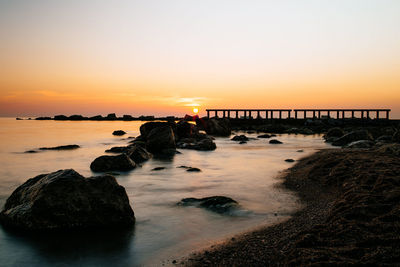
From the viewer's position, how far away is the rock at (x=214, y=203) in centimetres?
784

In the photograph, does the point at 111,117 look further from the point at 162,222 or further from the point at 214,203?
the point at 162,222

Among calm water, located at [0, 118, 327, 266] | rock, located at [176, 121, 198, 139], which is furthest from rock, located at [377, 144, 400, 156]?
rock, located at [176, 121, 198, 139]

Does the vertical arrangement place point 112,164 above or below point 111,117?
below

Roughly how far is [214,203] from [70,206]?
3486 mm

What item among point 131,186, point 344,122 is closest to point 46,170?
point 131,186

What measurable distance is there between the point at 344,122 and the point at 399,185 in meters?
55.6

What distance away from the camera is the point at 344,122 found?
58.4 metres

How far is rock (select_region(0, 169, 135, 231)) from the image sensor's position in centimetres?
634

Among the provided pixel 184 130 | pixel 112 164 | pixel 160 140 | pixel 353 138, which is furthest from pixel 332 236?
pixel 184 130

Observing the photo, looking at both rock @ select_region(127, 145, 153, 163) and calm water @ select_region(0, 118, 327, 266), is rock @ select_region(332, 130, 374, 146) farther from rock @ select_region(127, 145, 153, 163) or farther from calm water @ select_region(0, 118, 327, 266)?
rock @ select_region(127, 145, 153, 163)

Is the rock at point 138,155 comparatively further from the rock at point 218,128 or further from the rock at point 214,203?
the rock at point 218,128

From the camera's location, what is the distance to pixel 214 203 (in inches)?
321

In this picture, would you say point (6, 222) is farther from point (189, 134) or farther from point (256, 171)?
point (189, 134)

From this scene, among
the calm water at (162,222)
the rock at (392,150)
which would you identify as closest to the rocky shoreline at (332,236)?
the calm water at (162,222)
